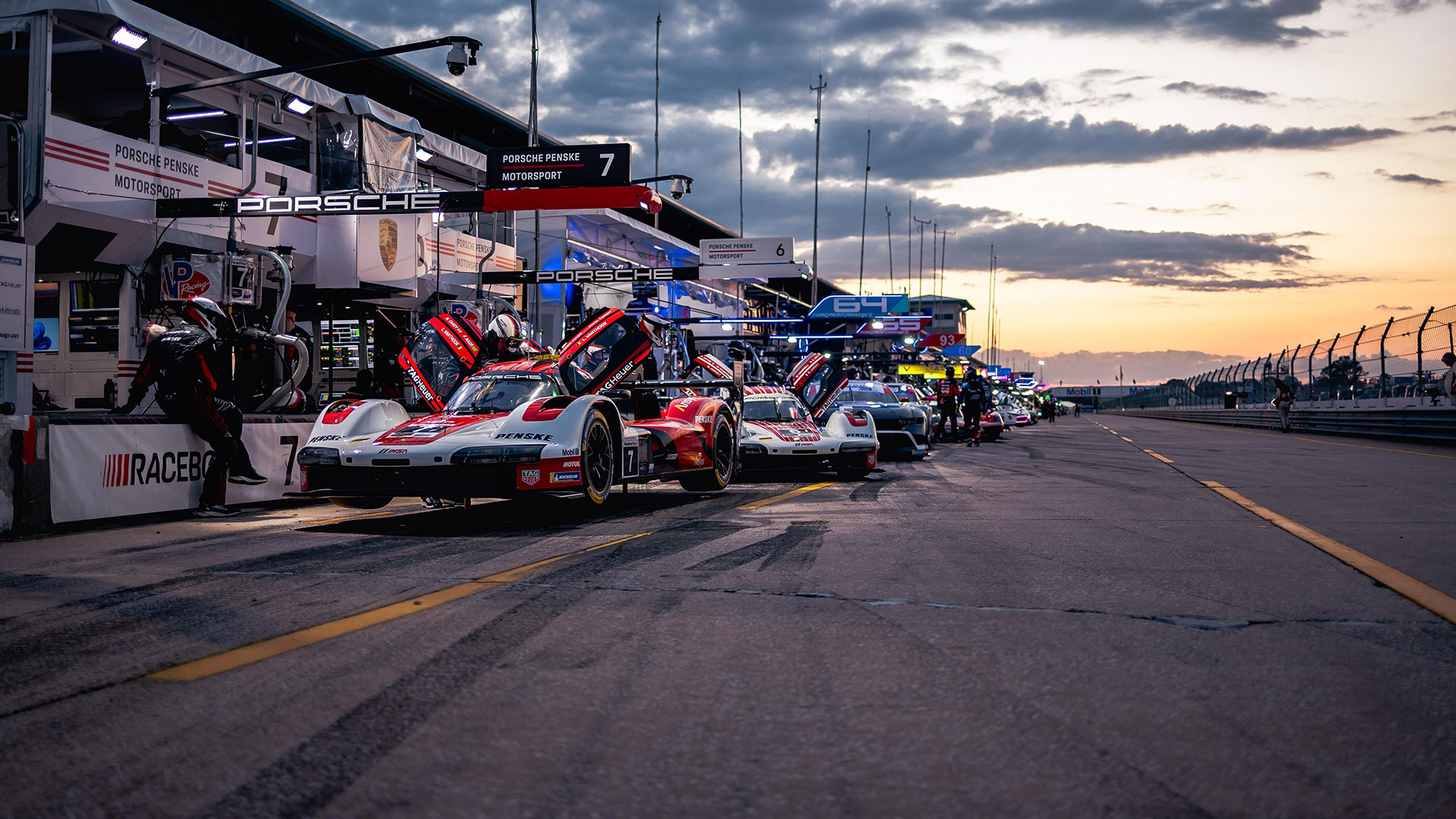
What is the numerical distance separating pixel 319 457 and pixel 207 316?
3731mm

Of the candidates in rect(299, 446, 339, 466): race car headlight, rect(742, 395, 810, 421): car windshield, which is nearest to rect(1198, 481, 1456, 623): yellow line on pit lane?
rect(742, 395, 810, 421): car windshield

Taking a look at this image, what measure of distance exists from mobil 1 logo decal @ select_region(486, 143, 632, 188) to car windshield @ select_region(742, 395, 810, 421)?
514 centimetres

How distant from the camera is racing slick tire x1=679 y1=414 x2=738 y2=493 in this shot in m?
12.0

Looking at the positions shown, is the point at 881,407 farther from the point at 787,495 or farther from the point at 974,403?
the point at 787,495

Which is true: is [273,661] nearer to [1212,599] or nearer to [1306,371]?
[1212,599]

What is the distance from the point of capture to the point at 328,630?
13.8ft

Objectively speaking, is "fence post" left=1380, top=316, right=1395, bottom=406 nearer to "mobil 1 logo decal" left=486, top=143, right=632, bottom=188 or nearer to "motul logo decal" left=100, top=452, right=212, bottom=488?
"mobil 1 logo decal" left=486, top=143, right=632, bottom=188

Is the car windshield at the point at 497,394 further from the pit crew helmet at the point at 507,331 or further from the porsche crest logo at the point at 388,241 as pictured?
the porsche crest logo at the point at 388,241

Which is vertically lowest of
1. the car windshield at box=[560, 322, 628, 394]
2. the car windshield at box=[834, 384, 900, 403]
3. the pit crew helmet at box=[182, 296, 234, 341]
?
the car windshield at box=[834, 384, 900, 403]

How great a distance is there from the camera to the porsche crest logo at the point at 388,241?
22.6 meters

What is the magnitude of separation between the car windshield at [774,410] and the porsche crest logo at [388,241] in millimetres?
11176

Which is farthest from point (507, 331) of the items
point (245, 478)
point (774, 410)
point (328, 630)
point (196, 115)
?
point (328, 630)

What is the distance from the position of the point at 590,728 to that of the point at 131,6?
17.3m

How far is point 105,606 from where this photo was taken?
15.8ft
